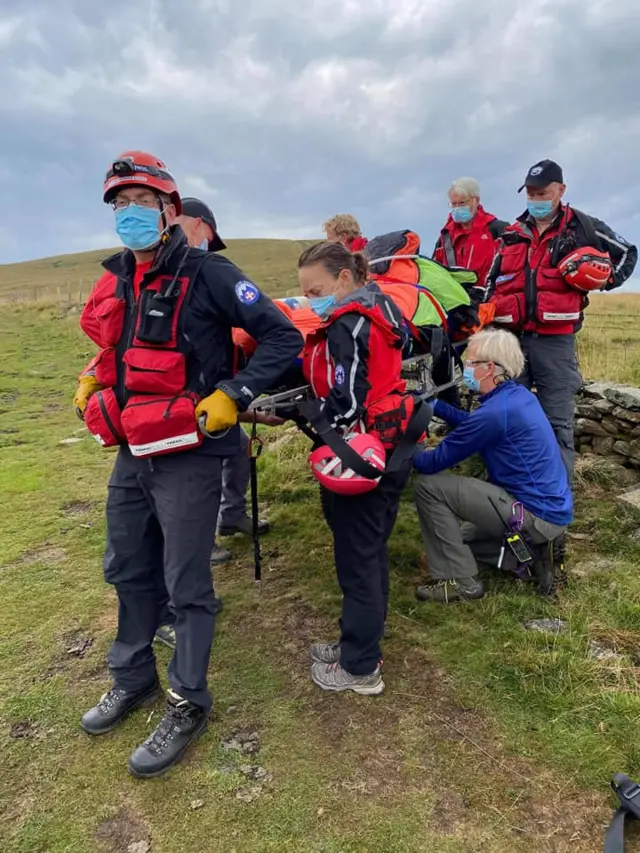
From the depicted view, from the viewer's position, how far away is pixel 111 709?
11.6ft

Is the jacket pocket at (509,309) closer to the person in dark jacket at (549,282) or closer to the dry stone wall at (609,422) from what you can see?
the person in dark jacket at (549,282)

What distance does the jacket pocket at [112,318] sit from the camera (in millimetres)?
3346

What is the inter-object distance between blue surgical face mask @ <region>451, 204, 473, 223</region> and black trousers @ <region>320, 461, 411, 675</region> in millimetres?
3547

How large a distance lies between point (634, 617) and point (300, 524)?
3.03 m

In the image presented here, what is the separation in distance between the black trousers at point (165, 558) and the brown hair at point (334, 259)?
124 cm

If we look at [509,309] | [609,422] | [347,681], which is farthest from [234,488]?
[609,422]

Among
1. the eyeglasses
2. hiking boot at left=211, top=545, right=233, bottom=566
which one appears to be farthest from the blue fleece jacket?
the eyeglasses

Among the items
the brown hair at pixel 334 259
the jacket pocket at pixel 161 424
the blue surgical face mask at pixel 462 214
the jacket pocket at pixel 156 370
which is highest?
the blue surgical face mask at pixel 462 214

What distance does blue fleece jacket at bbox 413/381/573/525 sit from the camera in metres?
4.47

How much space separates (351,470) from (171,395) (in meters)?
1.03

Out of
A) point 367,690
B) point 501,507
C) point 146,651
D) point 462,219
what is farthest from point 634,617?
point 462,219

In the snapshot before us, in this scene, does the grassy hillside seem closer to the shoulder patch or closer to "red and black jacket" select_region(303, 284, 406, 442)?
"red and black jacket" select_region(303, 284, 406, 442)

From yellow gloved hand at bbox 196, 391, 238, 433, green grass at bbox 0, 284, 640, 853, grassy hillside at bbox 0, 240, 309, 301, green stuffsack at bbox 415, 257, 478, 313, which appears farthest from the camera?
grassy hillside at bbox 0, 240, 309, 301

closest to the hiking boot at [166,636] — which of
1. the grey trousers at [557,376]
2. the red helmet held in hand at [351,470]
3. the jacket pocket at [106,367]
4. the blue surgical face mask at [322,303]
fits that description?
the red helmet held in hand at [351,470]
